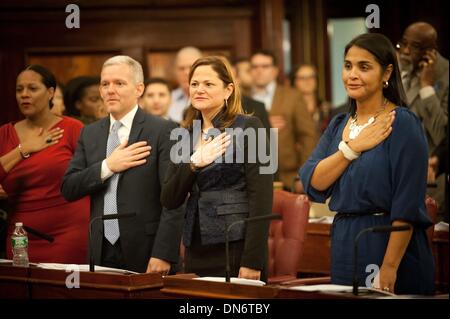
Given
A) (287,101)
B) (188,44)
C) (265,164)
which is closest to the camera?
(265,164)

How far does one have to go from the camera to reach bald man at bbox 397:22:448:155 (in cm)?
503

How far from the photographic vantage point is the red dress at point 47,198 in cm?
445

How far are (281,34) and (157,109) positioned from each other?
7.64 feet

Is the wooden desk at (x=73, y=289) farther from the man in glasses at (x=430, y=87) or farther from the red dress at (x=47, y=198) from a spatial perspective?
the man in glasses at (x=430, y=87)

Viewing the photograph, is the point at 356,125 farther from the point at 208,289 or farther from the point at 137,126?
the point at 137,126

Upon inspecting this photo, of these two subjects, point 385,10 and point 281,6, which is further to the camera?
point 385,10

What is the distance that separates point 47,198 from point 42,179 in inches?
3.6

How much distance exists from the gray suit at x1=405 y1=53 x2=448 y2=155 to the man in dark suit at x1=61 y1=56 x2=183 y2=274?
1.59 m

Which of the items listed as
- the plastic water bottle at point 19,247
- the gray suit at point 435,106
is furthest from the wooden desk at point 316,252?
the plastic water bottle at point 19,247

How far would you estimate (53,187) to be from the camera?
4473 mm

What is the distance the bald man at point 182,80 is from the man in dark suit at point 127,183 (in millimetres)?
1806
